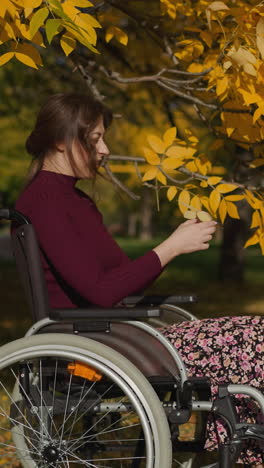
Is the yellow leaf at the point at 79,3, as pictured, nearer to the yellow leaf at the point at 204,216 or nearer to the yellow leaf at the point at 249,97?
the yellow leaf at the point at 249,97

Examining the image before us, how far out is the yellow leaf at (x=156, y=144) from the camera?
3.53 m

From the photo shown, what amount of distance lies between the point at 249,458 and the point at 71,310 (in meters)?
0.82

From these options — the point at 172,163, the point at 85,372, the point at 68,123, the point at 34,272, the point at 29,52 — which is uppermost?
the point at 29,52

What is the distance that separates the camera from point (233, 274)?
15.5 meters

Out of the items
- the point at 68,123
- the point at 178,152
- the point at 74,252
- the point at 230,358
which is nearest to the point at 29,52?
the point at 68,123

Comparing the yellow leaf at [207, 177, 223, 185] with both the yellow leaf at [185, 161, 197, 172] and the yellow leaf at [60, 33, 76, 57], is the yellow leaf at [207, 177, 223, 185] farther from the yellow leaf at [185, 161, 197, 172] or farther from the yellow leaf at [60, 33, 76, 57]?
the yellow leaf at [60, 33, 76, 57]

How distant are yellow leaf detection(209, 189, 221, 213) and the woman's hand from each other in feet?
1.74

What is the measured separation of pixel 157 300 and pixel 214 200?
0.49m

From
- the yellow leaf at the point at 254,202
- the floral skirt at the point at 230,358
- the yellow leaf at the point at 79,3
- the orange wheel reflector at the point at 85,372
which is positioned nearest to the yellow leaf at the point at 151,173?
the yellow leaf at the point at 254,202

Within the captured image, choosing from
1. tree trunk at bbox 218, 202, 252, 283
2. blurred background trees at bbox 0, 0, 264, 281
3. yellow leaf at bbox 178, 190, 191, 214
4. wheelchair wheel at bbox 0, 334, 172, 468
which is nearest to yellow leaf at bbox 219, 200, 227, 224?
blurred background trees at bbox 0, 0, 264, 281

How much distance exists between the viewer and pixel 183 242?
9.43 feet

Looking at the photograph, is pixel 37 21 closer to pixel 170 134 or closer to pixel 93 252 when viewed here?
pixel 93 252

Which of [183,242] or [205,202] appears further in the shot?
[205,202]

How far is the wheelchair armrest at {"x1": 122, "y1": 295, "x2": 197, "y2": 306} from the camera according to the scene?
3.15 m
